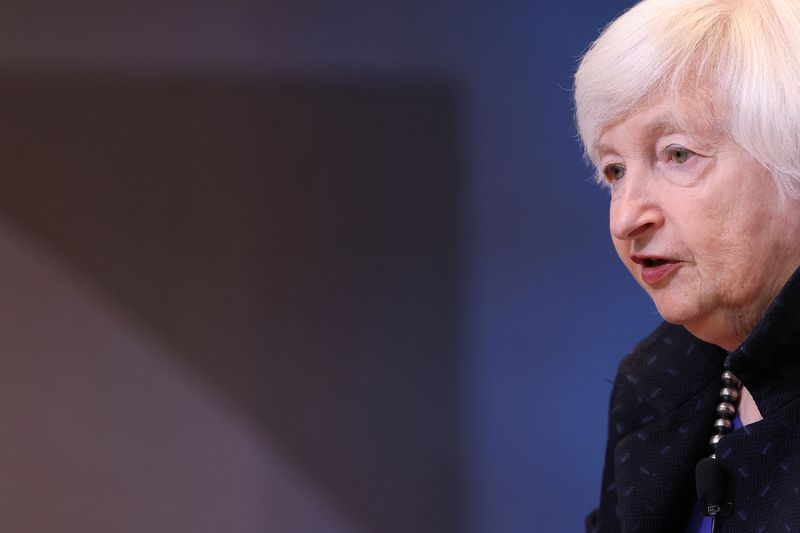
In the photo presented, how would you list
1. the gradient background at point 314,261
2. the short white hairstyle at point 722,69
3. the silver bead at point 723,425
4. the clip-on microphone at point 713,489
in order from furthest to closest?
the gradient background at point 314,261, the silver bead at point 723,425, the clip-on microphone at point 713,489, the short white hairstyle at point 722,69

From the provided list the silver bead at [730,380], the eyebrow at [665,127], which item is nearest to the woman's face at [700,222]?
the eyebrow at [665,127]

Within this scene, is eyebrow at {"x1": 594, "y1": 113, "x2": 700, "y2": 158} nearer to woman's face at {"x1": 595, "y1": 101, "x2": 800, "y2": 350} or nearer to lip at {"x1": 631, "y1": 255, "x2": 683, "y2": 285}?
woman's face at {"x1": 595, "y1": 101, "x2": 800, "y2": 350}

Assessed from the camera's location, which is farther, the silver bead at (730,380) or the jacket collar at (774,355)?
the silver bead at (730,380)

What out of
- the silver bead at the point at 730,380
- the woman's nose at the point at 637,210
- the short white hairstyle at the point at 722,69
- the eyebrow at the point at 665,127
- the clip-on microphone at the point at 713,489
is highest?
the short white hairstyle at the point at 722,69

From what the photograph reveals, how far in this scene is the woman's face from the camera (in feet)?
3.13

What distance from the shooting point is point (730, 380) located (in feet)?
3.83

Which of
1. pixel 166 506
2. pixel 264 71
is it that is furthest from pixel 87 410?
pixel 264 71

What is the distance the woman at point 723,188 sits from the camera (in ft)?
3.09

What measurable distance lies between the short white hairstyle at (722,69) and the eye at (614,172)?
0.06 meters

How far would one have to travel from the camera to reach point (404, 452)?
1993mm

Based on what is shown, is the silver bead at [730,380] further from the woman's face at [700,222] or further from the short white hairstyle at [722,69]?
the short white hairstyle at [722,69]

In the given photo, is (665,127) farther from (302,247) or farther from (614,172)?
(302,247)

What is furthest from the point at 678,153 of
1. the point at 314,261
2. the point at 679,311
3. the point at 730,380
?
the point at 314,261

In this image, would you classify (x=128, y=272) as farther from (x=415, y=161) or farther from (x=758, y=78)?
(x=758, y=78)
